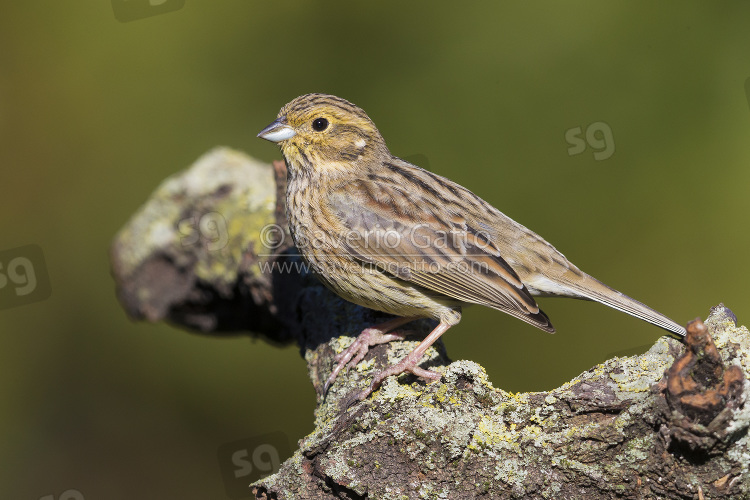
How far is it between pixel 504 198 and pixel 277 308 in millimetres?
1765

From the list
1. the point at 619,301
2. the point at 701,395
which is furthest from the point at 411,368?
the point at 701,395

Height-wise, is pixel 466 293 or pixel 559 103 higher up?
pixel 559 103

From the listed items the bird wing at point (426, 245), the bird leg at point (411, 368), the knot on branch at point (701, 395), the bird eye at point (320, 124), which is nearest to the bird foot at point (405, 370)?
the bird leg at point (411, 368)

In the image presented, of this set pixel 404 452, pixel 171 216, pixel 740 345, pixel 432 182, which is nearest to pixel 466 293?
pixel 432 182

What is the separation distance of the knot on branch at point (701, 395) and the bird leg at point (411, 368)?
1.28 metres

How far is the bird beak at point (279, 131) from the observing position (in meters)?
4.06

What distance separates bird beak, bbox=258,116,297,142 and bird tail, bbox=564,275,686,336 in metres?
1.78

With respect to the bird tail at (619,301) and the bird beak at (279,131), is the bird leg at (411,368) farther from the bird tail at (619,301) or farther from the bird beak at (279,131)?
the bird beak at (279,131)

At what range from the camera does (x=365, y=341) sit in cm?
367

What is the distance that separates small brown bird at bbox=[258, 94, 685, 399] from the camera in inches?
143

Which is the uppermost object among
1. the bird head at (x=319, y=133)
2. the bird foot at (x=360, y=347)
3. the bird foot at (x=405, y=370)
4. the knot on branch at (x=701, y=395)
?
the bird head at (x=319, y=133)

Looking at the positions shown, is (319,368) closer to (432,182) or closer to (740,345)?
(432,182)

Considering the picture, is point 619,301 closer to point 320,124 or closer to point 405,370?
point 405,370

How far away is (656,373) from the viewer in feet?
8.03
